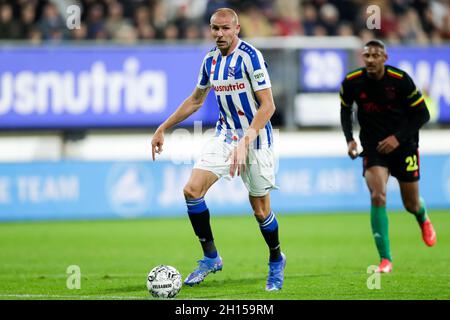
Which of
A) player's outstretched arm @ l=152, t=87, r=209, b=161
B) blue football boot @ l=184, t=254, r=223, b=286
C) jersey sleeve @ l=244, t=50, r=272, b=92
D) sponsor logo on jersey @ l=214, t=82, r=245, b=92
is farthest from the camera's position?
player's outstretched arm @ l=152, t=87, r=209, b=161

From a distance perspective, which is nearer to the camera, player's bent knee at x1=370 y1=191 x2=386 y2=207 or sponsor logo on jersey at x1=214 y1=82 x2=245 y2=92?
sponsor logo on jersey at x1=214 y1=82 x2=245 y2=92

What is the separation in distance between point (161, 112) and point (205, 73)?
386 inches

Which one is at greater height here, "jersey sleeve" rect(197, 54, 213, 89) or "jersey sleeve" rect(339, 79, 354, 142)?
"jersey sleeve" rect(197, 54, 213, 89)

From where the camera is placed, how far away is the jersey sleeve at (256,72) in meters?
8.61

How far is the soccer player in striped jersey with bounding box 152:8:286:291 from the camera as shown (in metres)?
8.66

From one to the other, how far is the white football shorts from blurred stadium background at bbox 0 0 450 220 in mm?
9227

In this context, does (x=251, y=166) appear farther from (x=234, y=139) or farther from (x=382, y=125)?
(x=382, y=125)

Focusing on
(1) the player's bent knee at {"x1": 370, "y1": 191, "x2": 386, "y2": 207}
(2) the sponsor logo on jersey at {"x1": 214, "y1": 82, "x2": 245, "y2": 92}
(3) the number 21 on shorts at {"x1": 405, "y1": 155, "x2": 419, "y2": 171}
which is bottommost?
(1) the player's bent knee at {"x1": 370, "y1": 191, "x2": 386, "y2": 207}

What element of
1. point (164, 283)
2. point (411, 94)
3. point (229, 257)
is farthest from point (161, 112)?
point (164, 283)

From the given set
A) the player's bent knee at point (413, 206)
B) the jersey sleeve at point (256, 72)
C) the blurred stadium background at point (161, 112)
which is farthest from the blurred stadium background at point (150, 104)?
the jersey sleeve at point (256, 72)

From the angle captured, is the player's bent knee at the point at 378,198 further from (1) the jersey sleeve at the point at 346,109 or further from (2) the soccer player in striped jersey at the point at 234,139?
(2) the soccer player in striped jersey at the point at 234,139

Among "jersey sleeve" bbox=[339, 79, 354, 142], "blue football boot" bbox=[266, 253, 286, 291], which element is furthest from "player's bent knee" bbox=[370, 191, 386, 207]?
"blue football boot" bbox=[266, 253, 286, 291]

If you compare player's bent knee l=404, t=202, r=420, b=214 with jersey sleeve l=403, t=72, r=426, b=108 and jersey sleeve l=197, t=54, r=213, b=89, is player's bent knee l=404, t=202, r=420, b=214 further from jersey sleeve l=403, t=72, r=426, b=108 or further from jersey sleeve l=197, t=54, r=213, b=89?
jersey sleeve l=197, t=54, r=213, b=89
